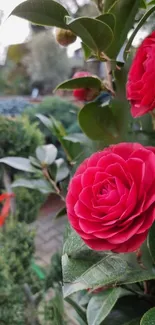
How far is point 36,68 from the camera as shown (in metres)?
5.35

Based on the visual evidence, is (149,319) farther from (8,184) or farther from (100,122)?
(8,184)

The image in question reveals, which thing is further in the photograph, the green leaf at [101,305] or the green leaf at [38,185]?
the green leaf at [38,185]

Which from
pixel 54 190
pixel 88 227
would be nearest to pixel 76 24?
pixel 88 227

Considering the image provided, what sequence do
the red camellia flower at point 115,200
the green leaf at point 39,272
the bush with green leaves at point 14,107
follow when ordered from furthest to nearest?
1. the bush with green leaves at point 14,107
2. the green leaf at point 39,272
3. the red camellia flower at point 115,200

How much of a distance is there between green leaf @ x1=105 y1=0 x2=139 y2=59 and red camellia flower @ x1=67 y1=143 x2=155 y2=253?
0.42ft

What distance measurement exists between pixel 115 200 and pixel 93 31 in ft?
0.53

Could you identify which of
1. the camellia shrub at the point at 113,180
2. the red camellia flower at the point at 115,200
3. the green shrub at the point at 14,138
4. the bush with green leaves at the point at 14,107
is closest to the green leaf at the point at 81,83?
the camellia shrub at the point at 113,180

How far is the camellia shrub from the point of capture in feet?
0.84

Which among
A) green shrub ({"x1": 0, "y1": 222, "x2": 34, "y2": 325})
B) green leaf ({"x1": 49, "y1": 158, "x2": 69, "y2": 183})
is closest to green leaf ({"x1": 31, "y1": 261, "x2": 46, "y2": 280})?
green shrub ({"x1": 0, "y1": 222, "x2": 34, "y2": 325})

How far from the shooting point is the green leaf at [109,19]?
1.03ft

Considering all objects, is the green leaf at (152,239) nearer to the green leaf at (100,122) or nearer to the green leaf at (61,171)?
the green leaf at (100,122)

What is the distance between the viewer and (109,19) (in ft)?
1.04

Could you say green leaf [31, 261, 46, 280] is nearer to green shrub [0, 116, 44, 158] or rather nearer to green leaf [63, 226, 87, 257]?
green shrub [0, 116, 44, 158]

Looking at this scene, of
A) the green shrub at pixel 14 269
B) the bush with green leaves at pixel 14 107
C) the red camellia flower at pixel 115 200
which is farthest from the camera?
the bush with green leaves at pixel 14 107
